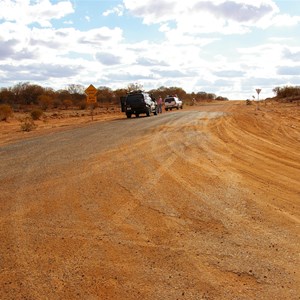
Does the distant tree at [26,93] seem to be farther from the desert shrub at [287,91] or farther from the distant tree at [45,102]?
the desert shrub at [287,91]

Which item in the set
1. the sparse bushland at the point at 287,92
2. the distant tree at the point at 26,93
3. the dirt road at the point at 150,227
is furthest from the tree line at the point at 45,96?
the dirt road at the point at 150,227

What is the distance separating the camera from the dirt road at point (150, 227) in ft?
16.0

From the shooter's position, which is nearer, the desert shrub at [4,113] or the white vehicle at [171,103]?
the desert shrub at [4,113]

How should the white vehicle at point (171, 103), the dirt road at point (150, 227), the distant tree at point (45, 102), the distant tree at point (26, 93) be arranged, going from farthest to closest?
the distant tree at point (26, 93)
the distant tree at point (45, 102)
the white vehicle at point (171, 103)
the dirt road at point (150, 227)

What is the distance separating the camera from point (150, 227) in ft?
22.0

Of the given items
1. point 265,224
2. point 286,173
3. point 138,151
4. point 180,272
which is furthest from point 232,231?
point 138,151

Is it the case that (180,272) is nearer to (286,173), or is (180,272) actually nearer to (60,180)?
(60,180)

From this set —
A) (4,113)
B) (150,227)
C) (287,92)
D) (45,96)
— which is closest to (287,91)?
(287,92)

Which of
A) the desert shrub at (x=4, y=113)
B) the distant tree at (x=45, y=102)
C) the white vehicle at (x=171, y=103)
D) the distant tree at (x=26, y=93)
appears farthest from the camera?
the distant tree at (x=26, y=93)

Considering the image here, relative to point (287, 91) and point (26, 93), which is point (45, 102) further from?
point (287, 91)

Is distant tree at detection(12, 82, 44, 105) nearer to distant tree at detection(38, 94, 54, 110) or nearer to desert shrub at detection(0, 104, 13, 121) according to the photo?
distant tree at detection(38, 94, 54, 110)

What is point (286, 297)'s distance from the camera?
15.1 ft

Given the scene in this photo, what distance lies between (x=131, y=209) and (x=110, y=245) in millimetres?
1651

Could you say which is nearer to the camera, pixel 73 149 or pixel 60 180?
pixel 60 180
